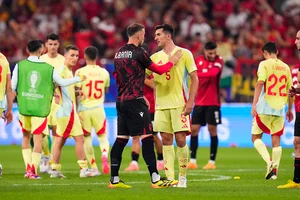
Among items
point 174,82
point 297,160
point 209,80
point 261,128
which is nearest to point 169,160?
point 174,82

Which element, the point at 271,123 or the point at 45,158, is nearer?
the point at 271,123

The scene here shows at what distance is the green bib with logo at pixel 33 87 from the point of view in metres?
15.8

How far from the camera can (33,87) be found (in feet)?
52.1

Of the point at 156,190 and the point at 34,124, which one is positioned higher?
the point at 34,124

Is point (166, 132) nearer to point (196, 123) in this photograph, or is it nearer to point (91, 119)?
point (91, 119)

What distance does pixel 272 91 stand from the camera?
1631 cm

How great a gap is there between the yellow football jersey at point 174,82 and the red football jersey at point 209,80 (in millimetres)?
5670

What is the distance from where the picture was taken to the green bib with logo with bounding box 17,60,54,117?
15.8 metres

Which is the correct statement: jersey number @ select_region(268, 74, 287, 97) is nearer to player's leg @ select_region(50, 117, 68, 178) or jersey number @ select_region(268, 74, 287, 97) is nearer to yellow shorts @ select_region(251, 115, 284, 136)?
yellow shorts @ select_region(251, 115, 284, 136)

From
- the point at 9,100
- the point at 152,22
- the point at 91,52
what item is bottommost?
the point at 9,100

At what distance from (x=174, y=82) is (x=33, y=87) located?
10.1 ft

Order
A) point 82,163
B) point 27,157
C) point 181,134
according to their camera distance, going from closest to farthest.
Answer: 1. point 181,134
2. point 27,157
3. point 82,163

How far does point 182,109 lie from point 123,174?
12.0ft

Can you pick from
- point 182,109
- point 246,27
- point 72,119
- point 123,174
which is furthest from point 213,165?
point 246,27
